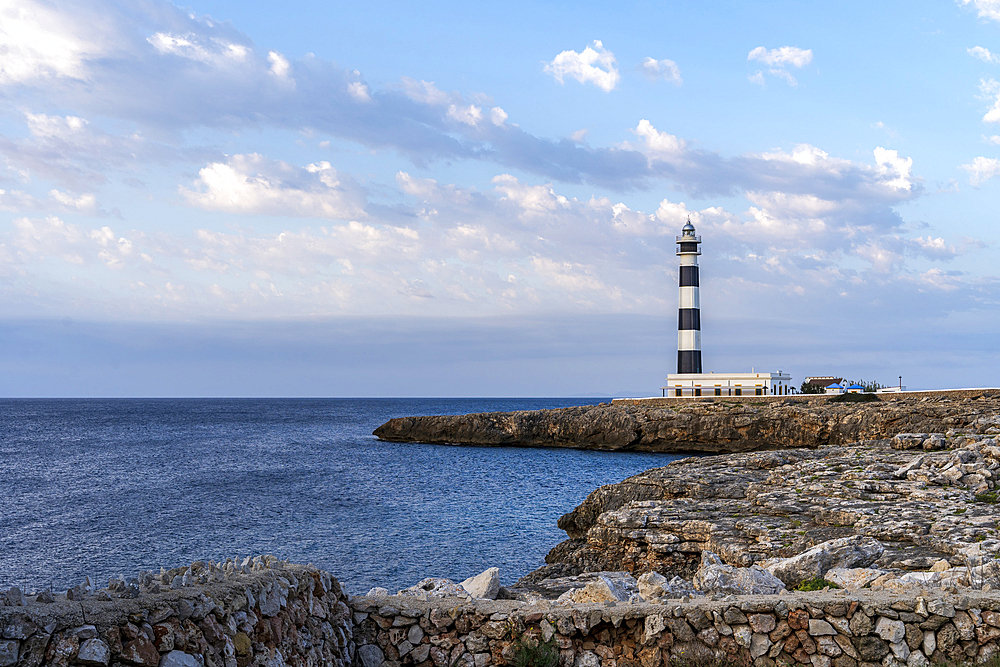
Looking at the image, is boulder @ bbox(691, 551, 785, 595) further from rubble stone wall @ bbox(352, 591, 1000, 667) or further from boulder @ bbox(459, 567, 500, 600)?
→ boulder @ bbox(459, 567, 500, 600)

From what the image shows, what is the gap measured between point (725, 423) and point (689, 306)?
10.9 metres

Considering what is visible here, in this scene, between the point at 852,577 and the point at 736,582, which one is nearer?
the point at 736,582

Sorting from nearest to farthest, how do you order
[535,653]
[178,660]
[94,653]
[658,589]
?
1. [94,653]
2. [178,660]
3. [535,653]
4. [658,589]

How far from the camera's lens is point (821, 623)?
23.1 feet

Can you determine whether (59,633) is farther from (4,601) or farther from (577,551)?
(577,551)

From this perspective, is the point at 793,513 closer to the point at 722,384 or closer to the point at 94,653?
the point at 94,653

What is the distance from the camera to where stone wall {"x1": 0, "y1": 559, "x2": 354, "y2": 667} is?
4641mm

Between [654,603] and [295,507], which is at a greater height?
[654,603]

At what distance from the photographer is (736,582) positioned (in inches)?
351

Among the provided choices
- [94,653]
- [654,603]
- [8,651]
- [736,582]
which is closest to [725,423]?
[736,582]

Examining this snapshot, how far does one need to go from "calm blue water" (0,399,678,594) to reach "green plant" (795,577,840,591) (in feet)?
32.0

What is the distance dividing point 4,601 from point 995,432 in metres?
27.4

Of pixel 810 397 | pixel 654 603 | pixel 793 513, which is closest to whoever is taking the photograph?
pixel 654 603

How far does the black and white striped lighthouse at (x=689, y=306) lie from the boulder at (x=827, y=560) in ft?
165
